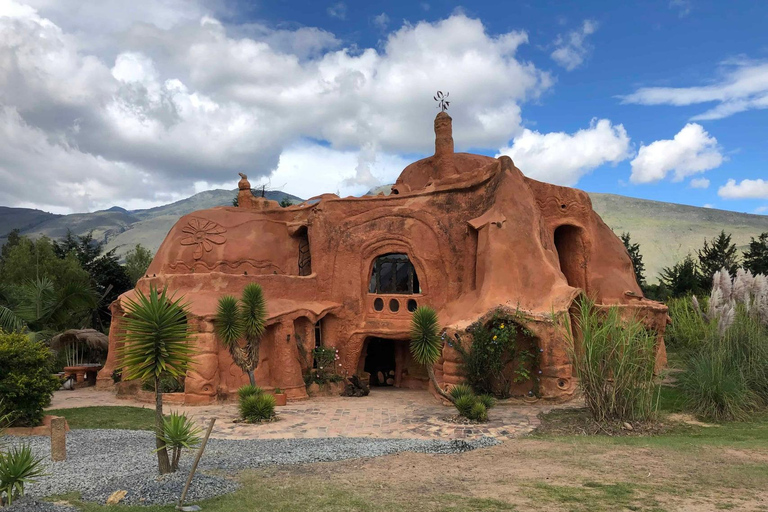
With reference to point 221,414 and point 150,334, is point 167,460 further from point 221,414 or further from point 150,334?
point 221,414

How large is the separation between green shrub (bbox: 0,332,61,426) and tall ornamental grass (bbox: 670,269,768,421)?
42.1 feet

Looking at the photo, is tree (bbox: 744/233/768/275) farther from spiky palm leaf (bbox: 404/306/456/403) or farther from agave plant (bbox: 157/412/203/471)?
agave plant (bbox: 157/412/203/471)

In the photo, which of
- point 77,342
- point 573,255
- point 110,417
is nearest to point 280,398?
point 110,417

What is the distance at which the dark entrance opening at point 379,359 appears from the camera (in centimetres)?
1903

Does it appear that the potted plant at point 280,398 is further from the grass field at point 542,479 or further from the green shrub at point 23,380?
the grass field at point 542,479

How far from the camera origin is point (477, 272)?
51.8 feet

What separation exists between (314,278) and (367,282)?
171 cm

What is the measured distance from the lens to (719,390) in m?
10.5

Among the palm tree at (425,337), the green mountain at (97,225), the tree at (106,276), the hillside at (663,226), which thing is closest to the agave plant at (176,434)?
the palm tree at (425,337)

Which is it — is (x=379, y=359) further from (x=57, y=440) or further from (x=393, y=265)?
(x=57, y=440)

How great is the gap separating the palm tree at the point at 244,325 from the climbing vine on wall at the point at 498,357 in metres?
5.17

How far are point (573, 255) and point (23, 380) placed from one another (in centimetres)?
1555

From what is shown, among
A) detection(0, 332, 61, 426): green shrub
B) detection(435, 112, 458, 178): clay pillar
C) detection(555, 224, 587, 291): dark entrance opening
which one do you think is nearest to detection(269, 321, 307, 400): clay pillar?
detection(0, 332, 61, 426): green shrub

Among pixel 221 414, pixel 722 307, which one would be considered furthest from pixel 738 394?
pixel 221 414
